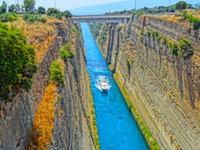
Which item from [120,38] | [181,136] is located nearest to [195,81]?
[181,136]

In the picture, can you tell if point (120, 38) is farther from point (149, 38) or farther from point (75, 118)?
point (75, 118)

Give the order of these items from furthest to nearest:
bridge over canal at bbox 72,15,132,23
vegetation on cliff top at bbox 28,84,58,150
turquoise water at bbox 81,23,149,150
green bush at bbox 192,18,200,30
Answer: bridge over canal at bbox 72,15,132,23 → turquoise water at bbox 81,23,149,150 → green bush at bbox 192,18,200,30 → vegetation on cliff top at bbox 28,84,58,150

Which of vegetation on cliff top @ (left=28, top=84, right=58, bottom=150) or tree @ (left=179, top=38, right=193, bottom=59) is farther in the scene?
tree @ (left=179, top=38, right=193, bottom=59)

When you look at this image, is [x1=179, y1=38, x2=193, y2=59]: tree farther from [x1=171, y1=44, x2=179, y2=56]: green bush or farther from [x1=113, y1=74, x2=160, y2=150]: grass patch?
[x1=113, y1=74, x2=160, y2=150]: grass patch

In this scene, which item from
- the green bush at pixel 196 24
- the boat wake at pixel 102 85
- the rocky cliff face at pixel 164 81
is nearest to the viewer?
the rocky cliff face at pixel 164 81

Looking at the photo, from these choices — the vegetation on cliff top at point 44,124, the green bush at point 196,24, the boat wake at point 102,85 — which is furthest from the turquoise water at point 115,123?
the vegetation on cliff top at point 44,124

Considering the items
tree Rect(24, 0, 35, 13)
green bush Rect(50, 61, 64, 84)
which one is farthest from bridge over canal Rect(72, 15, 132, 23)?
green bush Rect(50, 61, 64, 84)

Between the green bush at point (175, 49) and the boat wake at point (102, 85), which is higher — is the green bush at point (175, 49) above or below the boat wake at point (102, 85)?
above

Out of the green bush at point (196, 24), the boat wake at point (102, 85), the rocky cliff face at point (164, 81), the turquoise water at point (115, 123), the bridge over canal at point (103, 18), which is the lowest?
the turquoise water at point (115, 123)

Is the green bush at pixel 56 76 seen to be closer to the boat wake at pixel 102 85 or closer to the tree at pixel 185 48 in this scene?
the tree at pixel 185 48
